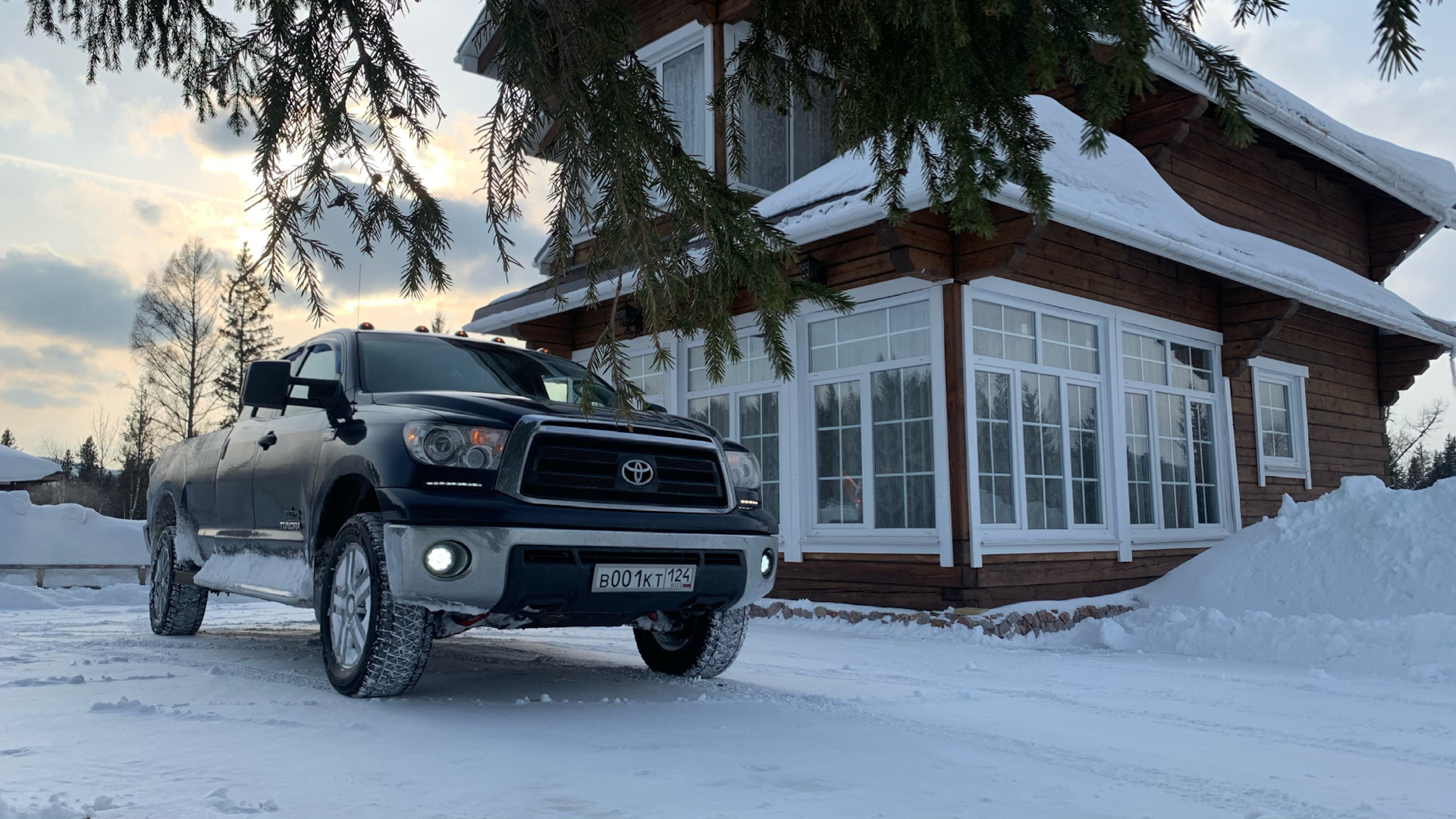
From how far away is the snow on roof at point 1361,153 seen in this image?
12.7m

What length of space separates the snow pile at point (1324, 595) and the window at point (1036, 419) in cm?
90

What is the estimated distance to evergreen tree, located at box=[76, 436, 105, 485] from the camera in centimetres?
4203

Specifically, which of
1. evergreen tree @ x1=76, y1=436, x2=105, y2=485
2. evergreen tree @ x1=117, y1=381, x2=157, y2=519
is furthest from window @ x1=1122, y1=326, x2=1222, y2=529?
evergreen tree @ x1=76, y1=436, x2=105, y2=485

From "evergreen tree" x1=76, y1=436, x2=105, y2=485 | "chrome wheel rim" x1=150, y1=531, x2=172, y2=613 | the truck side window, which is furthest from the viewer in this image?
"evergreen tree" x1=76, y1=436, x2=105, y2=485

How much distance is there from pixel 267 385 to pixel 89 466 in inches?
1904

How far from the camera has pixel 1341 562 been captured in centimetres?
860

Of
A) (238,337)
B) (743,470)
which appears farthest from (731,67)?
(238,337)

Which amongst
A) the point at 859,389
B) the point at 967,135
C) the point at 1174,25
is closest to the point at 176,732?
the point at 967,135

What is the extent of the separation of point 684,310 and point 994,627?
4928 millimetres

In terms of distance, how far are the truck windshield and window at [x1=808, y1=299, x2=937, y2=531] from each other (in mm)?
3979

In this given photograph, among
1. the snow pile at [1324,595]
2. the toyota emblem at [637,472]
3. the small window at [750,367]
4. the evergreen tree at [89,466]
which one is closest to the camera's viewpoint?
the toyota emblem at [637,472]

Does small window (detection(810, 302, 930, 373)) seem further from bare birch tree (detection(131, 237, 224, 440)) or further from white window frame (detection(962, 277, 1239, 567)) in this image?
bare birch tree (detection(131, 237, 224, 440))

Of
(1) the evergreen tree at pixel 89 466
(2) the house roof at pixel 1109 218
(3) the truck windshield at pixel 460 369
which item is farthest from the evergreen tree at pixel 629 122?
(1) the evergreen tree at pixel 89 466

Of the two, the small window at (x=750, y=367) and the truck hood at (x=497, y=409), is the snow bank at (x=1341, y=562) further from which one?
the truck hood at (x=497, y=409)
